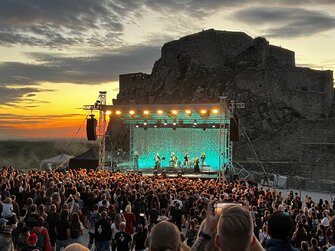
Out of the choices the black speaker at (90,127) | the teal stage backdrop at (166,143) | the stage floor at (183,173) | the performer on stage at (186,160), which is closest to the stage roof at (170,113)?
the black speaker at (90,127)

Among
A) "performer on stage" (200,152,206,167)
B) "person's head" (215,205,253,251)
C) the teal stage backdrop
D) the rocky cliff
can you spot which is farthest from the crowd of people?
the rocky cliff

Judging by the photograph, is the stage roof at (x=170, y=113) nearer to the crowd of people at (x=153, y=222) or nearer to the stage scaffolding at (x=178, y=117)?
the stage scaffolding at (x=178, y=117)

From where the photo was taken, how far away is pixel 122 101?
6334 centimetres

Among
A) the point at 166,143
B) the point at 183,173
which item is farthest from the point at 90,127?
the point at 166,143

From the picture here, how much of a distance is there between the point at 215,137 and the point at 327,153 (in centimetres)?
882

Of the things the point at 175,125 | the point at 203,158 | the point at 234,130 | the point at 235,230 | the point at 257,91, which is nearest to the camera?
the point at 235,230

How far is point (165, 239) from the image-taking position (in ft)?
9.64

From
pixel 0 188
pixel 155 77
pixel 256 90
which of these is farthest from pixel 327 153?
pixel 155 77

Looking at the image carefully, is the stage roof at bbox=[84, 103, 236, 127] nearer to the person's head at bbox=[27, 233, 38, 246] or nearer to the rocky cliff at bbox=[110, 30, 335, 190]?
the rocky cliff at bbox=[110, 30, 335, 190]

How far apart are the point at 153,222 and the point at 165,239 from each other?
9375mm

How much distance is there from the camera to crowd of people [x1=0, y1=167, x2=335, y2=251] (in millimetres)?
2943

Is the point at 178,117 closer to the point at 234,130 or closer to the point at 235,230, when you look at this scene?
the point at 234,130

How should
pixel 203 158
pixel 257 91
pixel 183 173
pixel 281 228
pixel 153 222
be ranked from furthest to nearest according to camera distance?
pixel 257 91 → pixel 203 158 → pixel 183 173 → pixel 153 222 → pixel 281 228

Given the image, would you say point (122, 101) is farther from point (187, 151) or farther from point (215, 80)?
point (187, 151)
